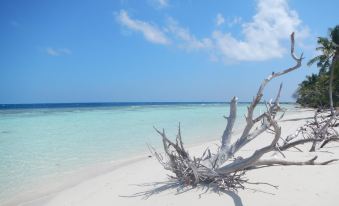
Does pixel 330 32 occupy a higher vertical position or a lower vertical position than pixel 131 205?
higher

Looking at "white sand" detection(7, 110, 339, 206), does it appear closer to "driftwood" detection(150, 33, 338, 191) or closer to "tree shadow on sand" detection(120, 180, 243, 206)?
"tree shadow on sand" detection(120, 180, 243, 206)

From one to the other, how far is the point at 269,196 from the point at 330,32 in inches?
1128

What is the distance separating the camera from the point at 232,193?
4.20 m

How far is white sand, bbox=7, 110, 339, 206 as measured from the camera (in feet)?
13.0

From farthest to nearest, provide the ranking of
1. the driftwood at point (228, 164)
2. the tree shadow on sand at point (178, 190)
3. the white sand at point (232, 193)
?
the driftwood at point (228, 164), the tree shadow on sand at point (178, 190), the white sand at point (232, 193)

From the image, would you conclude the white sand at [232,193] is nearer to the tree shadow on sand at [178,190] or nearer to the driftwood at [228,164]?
the tree shadow on sand at [178,190]

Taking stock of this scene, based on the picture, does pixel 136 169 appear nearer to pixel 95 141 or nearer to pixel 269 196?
pixel 269 196

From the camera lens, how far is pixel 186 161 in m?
4.54

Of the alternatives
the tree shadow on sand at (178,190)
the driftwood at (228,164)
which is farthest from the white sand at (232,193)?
the driftwood at (228,164)

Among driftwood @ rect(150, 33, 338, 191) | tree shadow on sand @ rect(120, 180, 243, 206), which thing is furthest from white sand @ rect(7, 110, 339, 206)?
driftwood @ rect(150, 33, 338, 191)

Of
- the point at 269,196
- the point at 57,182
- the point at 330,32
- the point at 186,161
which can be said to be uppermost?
the point at 330,32

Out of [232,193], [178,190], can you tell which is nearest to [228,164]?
[232,193]

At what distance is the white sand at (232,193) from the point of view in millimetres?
3961

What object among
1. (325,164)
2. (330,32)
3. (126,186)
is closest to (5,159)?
(126,186)
